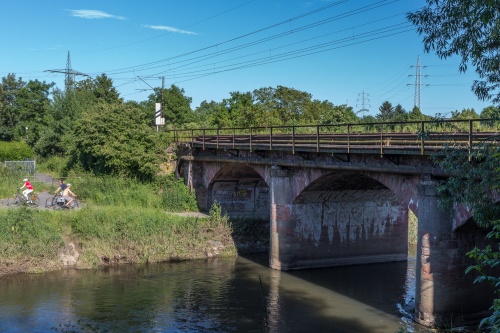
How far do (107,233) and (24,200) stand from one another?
514 cm

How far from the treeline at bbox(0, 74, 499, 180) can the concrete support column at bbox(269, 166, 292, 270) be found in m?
9.33

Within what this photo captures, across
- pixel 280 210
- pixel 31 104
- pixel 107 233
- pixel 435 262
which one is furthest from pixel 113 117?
pixel 31 104

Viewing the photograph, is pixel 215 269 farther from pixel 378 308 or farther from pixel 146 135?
pixel 146 135

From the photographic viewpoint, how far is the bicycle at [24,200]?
31.3 meters

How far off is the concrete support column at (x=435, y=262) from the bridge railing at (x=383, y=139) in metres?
1.57

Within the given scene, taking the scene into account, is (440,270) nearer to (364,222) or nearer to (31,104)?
(364,222)

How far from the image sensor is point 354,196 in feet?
100

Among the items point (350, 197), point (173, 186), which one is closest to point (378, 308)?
point (350, 197)

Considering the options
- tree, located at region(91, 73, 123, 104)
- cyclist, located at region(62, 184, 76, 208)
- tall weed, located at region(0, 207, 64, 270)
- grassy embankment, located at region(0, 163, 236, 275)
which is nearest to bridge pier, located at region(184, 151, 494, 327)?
grassy embankment, located at region(0, 163, 236, 275)

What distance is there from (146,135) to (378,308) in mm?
20398

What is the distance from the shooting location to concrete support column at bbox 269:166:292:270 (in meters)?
29.0

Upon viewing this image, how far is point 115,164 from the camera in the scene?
122 ft

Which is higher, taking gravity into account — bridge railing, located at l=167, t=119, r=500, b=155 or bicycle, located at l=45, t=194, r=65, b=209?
bridge railing, located at l=167, t=119, r=500, b=155

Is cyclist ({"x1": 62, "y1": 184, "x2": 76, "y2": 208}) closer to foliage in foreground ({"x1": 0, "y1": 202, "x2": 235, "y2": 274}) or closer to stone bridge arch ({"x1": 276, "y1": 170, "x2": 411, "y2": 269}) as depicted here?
foliage in foreground ({"x1": 0, "y1": 202, "x2": 235, "y2": 274})
